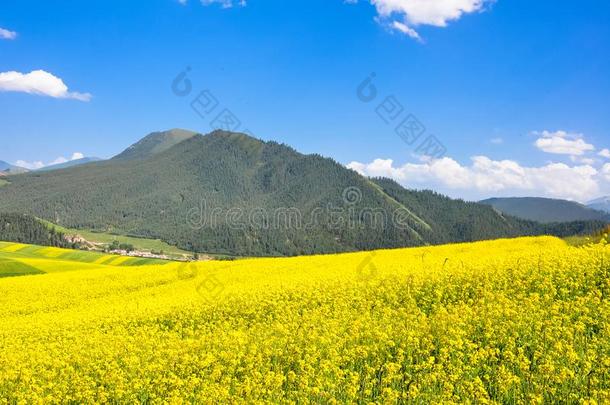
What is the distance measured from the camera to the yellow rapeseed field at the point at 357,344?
8.98m

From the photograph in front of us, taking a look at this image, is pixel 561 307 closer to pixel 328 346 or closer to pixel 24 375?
pixel 328 346

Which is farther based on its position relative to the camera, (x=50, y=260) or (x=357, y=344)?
(x=50, y=260)

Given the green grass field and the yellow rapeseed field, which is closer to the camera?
the yellow rapeseed field

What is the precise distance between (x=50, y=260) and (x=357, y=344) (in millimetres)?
73550

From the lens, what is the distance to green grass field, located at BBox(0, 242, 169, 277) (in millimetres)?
62344

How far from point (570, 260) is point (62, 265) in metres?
65.2

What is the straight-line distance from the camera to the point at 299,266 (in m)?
33.4

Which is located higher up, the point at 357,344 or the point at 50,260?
the point at 357,344

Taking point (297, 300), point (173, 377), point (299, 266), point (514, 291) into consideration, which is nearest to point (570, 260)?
point (514, 291)

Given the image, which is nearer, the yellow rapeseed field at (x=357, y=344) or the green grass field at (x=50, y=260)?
the yellow rapeseed field at (x=357, y=344)

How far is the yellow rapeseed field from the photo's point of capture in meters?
8.98

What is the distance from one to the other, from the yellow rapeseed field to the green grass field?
4413 cm

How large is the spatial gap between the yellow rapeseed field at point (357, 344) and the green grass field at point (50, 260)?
44.1 meters

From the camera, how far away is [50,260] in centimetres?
7369
